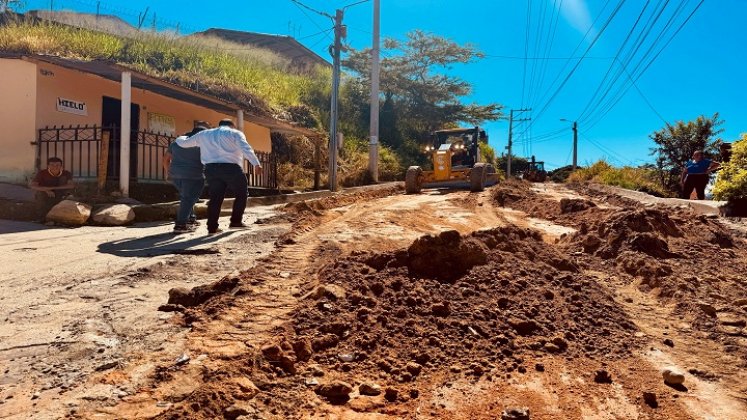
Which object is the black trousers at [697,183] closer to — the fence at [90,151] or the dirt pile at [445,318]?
the dirt pile at [445,318]

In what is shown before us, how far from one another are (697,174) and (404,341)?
11724 millimetres

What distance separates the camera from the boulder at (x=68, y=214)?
7.32m

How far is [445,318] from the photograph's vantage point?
299 centimetres

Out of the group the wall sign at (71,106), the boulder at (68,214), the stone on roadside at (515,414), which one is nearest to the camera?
the stone on roadside at (515,414)

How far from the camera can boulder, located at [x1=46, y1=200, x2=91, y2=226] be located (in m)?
7.32

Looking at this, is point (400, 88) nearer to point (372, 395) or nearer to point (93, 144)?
point (93, 144)

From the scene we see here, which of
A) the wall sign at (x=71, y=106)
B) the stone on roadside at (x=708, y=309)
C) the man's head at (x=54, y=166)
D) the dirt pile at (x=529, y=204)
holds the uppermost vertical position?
the wall sign at (x=71, y=106)

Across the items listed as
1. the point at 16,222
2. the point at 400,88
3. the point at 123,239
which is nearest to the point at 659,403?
the point at 123,239

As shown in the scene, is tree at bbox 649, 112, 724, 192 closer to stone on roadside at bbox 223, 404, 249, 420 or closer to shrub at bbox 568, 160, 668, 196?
shrub at bbox 568, 160, 668, 196

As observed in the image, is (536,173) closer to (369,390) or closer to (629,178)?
(629,178)

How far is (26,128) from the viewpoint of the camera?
30.5ft

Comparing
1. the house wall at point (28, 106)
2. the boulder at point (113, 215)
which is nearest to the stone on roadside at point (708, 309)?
the boulder at point (113, 215)

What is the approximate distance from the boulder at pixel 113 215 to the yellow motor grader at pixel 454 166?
7.82m

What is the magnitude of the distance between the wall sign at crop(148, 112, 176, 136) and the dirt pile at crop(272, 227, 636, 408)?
1012 cm
